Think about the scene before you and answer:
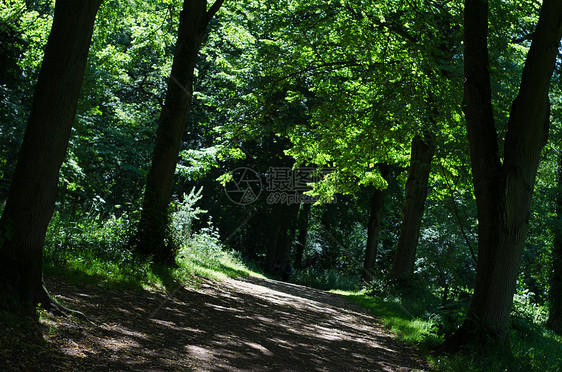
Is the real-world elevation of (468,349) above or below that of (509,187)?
below

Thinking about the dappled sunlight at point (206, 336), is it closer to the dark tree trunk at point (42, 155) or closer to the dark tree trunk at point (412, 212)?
the dark tree trunk at point (42, 155)

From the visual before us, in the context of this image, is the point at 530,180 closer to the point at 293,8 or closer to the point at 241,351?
the point at 241,351

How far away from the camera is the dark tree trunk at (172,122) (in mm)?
10820

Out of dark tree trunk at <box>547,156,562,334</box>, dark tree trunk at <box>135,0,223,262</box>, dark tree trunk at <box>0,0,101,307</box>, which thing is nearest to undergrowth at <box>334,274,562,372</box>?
dark tree trunk at <box>547,156,562,334</box>

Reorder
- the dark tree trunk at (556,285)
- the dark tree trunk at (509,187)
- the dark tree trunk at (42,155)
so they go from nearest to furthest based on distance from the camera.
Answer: the dark tree trunk at (42,155)
the dark tree trunk at (509,187)
the dark tree trunk at (556,285)

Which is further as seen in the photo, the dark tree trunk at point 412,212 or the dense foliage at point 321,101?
the dark tree trunk at point 412,212

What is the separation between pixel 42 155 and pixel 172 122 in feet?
19.3

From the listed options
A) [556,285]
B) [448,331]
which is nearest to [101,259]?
[448,331]

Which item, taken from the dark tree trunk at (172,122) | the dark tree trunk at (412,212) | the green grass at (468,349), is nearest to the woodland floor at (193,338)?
the green grass at (468,349)

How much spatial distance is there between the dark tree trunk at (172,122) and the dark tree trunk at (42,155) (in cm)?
545

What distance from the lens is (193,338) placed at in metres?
6.33

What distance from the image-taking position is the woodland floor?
4.63m

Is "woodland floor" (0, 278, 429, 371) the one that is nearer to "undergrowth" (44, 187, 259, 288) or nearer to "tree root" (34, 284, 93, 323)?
"tree root" (34, 284, 93, 323)

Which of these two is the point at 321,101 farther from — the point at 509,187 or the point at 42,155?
the point at 42,155
